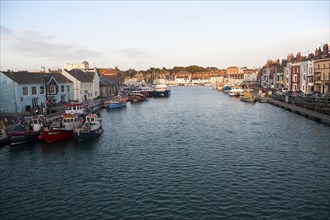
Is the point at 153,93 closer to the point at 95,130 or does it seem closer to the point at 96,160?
the point at 95,130

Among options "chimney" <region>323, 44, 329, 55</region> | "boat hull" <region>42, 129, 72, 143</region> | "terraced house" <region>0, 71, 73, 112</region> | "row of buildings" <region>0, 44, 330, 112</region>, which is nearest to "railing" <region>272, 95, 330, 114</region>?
"row of buildings" <region>0, 44, 330, 112</region>

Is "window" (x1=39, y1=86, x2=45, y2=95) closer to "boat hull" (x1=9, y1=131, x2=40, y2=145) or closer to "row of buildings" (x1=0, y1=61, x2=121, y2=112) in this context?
"row of buildings" (x1=0, y1=61, x2=121, y2=112)

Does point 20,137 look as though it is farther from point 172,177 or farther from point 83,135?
point 172,177

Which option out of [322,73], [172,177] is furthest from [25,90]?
[322,73]

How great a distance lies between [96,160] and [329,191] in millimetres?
20802

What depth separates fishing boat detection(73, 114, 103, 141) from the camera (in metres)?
37.0

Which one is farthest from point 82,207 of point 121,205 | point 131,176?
point 131,176

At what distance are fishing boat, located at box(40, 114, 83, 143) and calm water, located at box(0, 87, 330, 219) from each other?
1.31m

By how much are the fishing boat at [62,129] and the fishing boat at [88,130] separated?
1435 mm

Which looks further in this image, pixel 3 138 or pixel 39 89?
pixel 39 89

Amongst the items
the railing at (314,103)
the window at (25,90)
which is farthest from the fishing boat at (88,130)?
the railing at (314,103)

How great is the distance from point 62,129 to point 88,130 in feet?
11.0

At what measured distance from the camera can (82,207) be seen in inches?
746

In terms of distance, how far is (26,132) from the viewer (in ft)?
116
